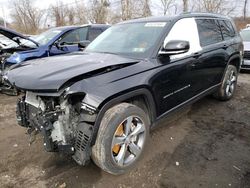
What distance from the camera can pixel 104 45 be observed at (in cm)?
388

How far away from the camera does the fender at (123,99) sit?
246 cm

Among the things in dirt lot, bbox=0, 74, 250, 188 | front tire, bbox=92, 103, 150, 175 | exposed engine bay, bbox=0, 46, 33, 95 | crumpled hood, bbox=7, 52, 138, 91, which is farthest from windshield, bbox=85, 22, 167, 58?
exposed engine bay, bbox=0, 46, 33, 95

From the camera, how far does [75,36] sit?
7020 millimetres

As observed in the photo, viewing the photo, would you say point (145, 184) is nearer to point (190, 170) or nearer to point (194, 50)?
point (190, 170)

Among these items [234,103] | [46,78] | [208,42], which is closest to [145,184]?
[46,78]

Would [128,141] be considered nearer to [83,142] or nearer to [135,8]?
[83,142]

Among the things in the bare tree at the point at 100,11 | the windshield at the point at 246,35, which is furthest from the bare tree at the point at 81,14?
the windshield at the point at 246,35

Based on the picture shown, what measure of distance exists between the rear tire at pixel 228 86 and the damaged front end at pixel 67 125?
136 inches

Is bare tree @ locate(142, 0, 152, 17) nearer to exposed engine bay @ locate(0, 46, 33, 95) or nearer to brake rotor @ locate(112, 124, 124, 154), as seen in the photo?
exposed engine bay @ locate(0, 46, 33, 95)

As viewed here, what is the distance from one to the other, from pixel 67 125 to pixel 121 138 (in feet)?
2.03

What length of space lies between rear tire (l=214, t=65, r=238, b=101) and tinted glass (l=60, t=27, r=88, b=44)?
13.0 ft

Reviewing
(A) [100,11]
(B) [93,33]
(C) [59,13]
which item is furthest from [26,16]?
(B) [93,33]

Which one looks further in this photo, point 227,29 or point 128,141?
point 227,29

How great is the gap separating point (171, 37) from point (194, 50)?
0.61 meters
